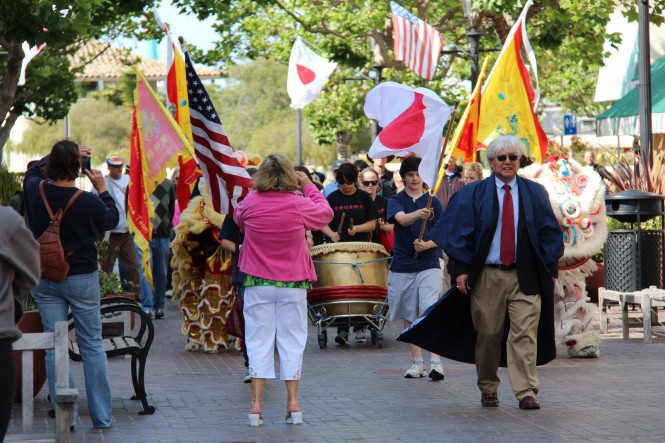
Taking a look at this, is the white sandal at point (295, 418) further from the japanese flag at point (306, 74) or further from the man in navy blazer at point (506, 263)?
the japanese flag at point (306, 74)

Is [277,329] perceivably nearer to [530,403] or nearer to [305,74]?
[530,403]

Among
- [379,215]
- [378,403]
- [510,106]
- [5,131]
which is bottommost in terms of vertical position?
[378,403]

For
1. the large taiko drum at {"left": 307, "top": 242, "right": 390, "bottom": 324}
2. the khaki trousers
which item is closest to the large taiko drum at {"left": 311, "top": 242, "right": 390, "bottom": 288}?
the large taiko drum at {"left": 307, "top": 242, "right": 390, "bottom": 324}

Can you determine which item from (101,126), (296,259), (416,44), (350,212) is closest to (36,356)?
(296,259)

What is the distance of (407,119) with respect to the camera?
10.8 metres

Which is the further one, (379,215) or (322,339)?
(379,215)

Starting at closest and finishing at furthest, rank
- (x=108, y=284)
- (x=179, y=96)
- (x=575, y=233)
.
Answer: (x=575, y=233)
(x=108, y=284)
(x=179, y=96)

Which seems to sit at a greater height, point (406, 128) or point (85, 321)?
point (406, 128)

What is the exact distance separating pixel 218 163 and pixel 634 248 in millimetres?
5672

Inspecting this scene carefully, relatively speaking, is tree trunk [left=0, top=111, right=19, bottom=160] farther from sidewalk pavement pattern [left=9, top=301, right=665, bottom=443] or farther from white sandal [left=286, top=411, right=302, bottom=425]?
white sandal [left=286, top=411, right=302, bottom=425]

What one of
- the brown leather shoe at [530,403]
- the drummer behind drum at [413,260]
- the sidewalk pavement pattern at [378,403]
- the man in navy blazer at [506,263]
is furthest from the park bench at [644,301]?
the brown leather shoe at [530,403]

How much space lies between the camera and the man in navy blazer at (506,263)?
27.6ft

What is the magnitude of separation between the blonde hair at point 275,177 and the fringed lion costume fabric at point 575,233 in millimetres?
3632

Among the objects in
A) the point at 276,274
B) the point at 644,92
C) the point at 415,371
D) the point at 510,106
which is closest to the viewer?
the point at 276,274
